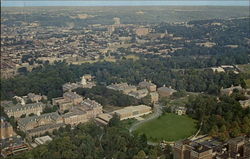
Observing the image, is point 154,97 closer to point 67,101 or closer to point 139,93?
point 139,93

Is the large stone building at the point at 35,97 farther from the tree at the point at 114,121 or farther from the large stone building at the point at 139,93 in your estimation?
the tree at the point at 114,121

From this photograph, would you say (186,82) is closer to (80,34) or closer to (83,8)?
(80,34)

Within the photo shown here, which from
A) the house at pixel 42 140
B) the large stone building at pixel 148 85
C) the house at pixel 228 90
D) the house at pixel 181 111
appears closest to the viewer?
the house at pixel 42 140

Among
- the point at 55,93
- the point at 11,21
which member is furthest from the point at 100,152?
the point at 11,21

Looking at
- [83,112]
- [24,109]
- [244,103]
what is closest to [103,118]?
[83,112]

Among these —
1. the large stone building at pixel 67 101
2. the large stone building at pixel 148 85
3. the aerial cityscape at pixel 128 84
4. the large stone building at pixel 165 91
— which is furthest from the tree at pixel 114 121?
the large stone building at pixel 148 85

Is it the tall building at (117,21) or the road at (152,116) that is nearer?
the road at (152,116)
